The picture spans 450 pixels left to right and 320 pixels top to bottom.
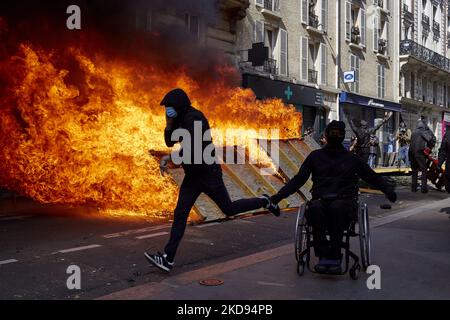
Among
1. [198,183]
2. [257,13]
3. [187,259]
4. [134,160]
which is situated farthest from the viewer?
[257,13]

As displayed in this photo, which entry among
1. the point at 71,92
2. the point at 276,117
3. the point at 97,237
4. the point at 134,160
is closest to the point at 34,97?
the point at 71,92

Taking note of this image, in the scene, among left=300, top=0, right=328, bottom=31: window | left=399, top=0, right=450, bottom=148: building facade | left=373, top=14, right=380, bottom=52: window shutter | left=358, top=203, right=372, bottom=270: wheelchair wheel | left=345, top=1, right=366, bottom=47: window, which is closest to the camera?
left=358, top=203, right=372, bottom=270: wheelchair wheel

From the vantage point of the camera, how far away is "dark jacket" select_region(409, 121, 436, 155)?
11898 millimetres

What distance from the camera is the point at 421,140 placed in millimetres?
11953

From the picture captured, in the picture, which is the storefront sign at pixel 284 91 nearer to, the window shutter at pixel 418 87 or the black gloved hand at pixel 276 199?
the black gloved hand at pixel 276 199

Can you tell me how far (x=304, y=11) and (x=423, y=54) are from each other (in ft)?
47.7

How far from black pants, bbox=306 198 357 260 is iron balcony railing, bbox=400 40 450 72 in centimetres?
2814

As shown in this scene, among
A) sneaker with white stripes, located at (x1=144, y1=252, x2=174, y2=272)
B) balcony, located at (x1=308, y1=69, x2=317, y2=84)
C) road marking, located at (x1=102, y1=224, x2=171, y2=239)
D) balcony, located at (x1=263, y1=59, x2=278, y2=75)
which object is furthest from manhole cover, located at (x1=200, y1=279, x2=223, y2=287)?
balcony, located at (x1=308, y1=69, x2=317, y2=84)

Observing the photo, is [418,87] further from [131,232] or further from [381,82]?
[131,232]

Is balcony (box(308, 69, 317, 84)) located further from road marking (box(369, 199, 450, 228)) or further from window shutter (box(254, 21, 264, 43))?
road marking (box(369, 199, 450, 228))

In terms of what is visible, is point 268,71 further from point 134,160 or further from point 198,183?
point 198,183

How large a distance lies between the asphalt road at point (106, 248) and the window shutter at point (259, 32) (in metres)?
11.1

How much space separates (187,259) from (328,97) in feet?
60.3

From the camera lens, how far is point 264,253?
18.3 ft
